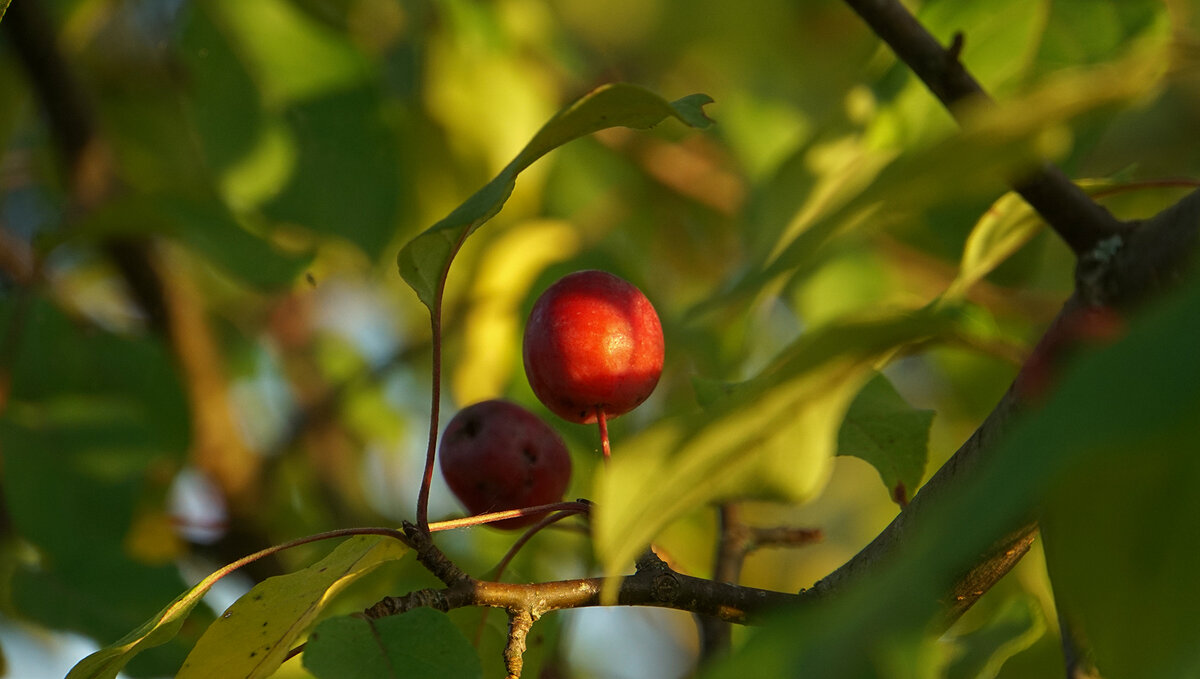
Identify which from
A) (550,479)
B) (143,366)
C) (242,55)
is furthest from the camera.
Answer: (143,366)

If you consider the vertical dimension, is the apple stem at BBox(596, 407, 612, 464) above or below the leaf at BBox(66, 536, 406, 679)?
above

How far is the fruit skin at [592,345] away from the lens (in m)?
0.80

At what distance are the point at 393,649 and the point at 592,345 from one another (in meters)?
0.27

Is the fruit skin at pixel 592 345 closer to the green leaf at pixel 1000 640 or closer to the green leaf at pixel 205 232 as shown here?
the green leaf at pixel 1000 640

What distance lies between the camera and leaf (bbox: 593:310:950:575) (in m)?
0.46

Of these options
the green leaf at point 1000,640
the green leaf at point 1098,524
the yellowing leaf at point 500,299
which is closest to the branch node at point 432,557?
the green leaf at point 1098,524

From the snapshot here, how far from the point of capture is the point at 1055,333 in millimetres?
662

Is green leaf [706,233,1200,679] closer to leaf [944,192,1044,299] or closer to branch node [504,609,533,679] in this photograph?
branch node [504,609,533,679]

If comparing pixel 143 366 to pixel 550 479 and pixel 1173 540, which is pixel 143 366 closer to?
pixel 550 479

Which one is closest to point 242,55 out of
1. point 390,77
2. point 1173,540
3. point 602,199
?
point 390,77

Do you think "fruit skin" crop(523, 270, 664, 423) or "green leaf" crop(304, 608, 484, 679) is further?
"fruit skin" crop(523, 270, 664, 423)

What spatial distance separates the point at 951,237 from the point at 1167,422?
902mm

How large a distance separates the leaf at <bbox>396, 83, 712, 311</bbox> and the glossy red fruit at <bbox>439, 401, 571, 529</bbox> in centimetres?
23

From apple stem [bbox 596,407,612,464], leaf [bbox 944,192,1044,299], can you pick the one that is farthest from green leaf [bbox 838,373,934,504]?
apple stem [bbox 596,407,612,464]
